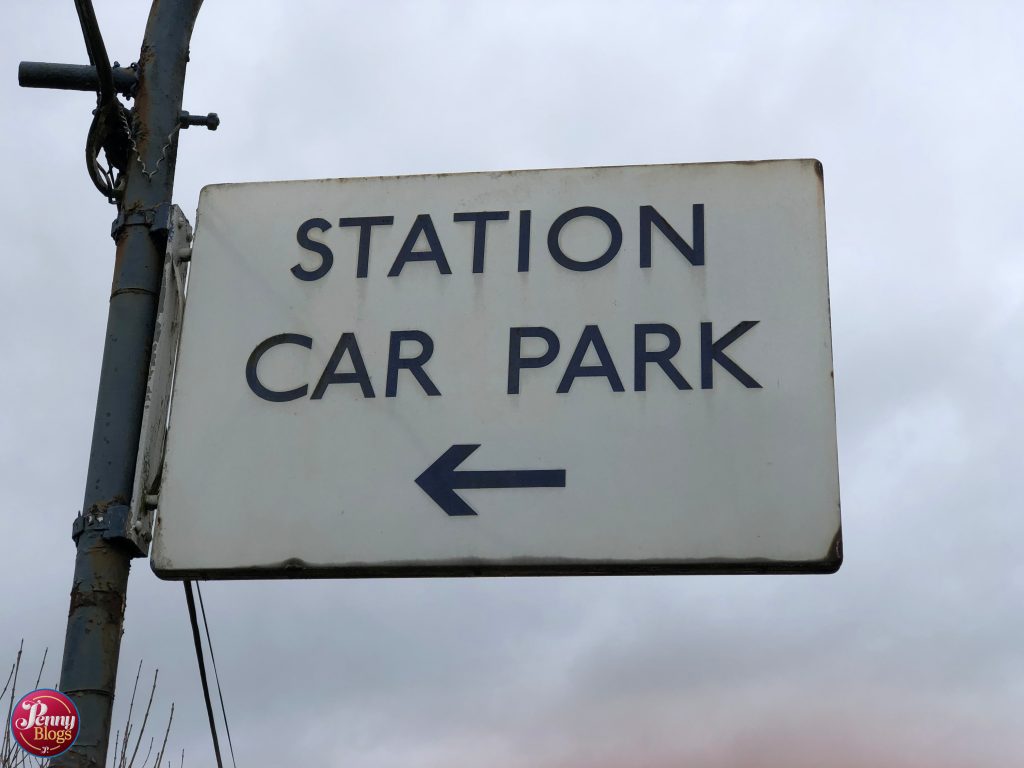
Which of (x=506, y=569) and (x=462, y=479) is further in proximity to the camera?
(x=462, y=479)

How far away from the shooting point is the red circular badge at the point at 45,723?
355cm

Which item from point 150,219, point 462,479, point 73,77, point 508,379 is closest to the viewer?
point 462,479

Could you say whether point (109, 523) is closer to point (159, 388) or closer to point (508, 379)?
point (159, 388)

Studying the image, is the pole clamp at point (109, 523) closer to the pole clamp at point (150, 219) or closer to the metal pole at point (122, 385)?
the metal pole at point (122, 385)

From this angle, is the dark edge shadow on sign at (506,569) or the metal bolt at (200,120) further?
the metal bolt at (200,120)

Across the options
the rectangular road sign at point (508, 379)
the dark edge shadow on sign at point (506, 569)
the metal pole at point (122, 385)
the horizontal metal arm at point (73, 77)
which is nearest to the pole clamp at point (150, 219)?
the metal pole at point (122, 385)

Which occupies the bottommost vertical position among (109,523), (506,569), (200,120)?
(506,569)

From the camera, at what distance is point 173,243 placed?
4.27 metres

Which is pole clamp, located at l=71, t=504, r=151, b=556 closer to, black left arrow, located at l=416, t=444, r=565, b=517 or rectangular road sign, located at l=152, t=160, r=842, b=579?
rectangular road sign, located at l=152, t=160, r=842, b=579

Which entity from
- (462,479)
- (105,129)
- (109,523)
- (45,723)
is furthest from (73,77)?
(45,723)

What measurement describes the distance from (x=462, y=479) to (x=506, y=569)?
0.30 m

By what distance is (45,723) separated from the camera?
358cm

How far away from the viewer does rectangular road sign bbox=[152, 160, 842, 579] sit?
12.3 feet

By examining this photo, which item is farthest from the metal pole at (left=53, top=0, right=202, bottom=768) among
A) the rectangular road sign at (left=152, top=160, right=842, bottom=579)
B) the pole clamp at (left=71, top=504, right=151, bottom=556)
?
the rectangular road sign at (left=152, top=160, right=842, bottom=579)
